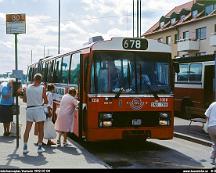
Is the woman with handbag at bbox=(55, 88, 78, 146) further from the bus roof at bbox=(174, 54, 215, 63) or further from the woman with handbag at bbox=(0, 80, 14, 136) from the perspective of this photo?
the bus roof at bbox=(174, 54, 215, 63)

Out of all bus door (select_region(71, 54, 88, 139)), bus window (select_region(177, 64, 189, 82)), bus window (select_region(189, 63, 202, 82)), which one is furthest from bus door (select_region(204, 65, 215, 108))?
bus door (select_region(71, 54, 88, 139))

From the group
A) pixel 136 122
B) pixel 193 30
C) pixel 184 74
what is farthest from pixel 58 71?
pixel 193 30

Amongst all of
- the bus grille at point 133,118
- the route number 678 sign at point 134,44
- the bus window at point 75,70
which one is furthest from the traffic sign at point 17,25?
the bus grille at point 133,118

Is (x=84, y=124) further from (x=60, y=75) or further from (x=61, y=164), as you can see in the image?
(x=60, y=75)

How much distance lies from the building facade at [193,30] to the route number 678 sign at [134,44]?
36.5 meters

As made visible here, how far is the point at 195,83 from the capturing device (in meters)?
23.2

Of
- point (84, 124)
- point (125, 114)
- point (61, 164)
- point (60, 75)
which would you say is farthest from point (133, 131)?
point (60, 75)

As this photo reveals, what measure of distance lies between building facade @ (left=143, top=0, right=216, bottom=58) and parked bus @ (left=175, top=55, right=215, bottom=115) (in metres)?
24.1

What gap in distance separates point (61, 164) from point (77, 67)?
4618 mm

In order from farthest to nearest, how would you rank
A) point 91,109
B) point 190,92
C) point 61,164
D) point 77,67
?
point 190,92, point 77,67, point 91,109, point 61,164

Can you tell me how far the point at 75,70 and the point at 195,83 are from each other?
411 inches

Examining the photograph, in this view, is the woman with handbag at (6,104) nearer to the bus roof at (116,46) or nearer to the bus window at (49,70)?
the bus roof at (116,46)

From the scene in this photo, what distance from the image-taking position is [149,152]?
40.8 feet

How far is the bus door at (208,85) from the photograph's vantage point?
2170cm
